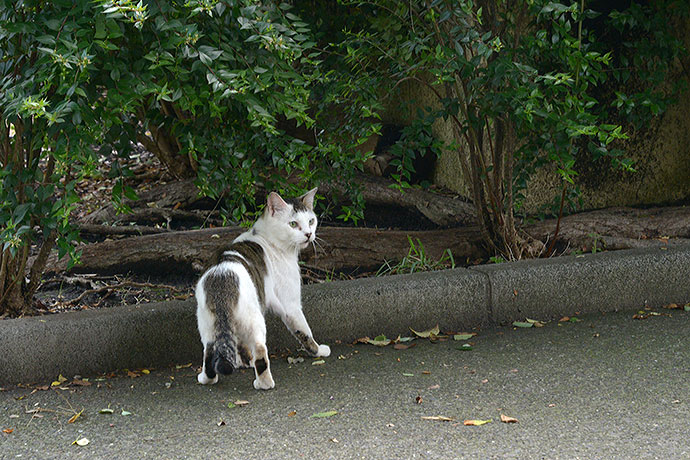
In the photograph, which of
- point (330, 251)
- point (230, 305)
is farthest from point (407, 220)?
point (230, 305)

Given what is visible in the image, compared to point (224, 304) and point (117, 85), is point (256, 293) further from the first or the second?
point (117, 85)

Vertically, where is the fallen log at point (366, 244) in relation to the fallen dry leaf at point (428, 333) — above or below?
above

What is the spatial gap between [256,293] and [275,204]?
0.60 m

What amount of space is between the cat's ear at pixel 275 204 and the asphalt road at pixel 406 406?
0.80 meters

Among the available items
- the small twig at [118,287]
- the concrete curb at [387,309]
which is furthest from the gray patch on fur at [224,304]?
the small twig at [118,287]

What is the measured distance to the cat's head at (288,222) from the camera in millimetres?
3922

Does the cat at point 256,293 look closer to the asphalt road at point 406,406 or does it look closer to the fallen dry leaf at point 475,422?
the asphalt road at point 406,406

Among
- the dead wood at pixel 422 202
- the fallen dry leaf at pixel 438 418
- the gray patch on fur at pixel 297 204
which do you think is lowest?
the fallen dry leaf at pixel 438 418

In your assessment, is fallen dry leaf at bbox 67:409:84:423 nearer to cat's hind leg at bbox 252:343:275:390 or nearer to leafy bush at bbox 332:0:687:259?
cat's hind leg at bbox 252:343:275:390

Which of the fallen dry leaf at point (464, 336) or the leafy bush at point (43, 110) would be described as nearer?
the leafy bush at point (43, 110)

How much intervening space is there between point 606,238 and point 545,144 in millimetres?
1344

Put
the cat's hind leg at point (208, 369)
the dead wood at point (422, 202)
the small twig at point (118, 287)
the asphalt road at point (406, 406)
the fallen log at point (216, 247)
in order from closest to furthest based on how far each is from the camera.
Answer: the asphalt road at point (406, 406) < the cat's hind leg at point (208, 369) < the small twig at point (118, 287) < the fallen log at point (216, 247) < the dead wood at point (422, 202)

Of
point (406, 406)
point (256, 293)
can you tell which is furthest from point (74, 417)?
point (406, 406)

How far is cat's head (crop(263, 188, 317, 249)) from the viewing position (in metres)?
3.92
